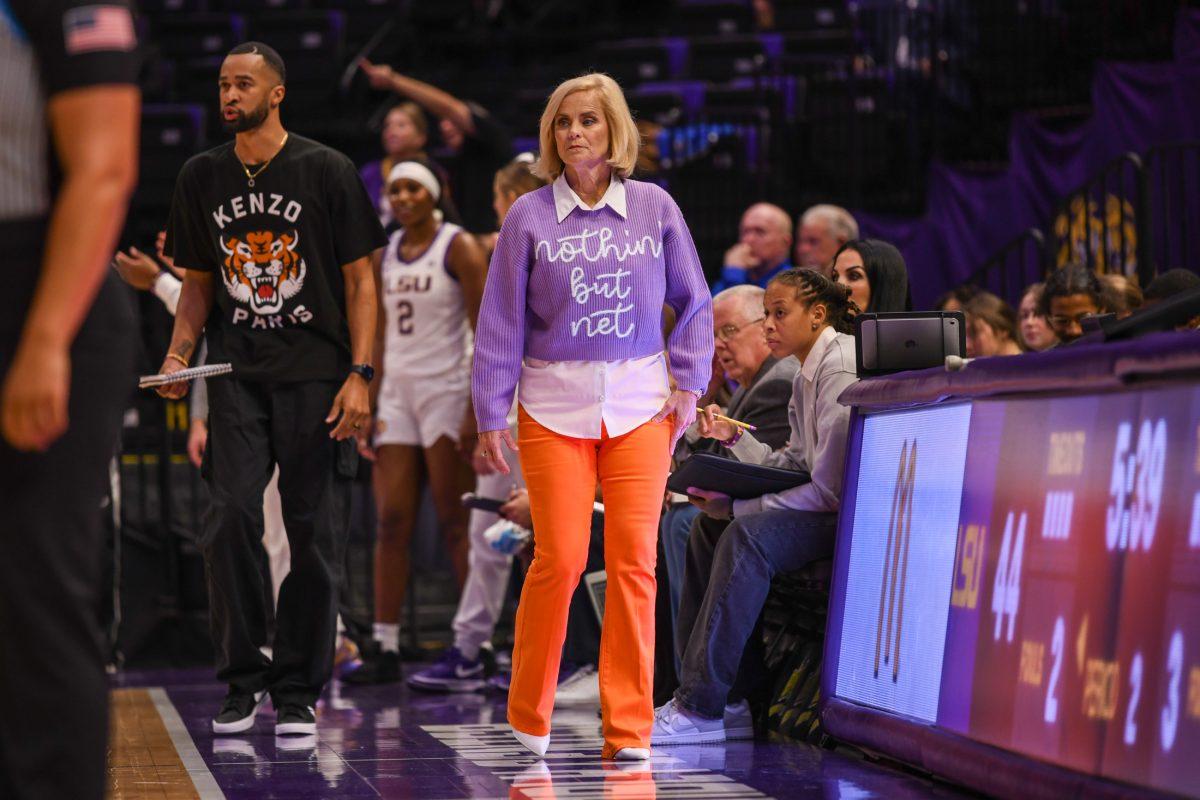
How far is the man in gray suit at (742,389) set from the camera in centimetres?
488

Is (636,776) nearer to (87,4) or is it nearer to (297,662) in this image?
(297,662)

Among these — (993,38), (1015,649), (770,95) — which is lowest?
(1015,649)

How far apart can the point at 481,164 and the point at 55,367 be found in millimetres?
6363

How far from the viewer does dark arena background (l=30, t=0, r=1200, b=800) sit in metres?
2.93

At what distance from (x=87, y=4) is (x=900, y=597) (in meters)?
2.46

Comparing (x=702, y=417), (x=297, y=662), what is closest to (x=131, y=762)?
(x=297, y=662)

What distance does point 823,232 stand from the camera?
665cm

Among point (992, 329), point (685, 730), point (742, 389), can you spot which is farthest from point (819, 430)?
point (992, 329)

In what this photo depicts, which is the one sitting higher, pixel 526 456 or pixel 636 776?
pixel 526 456

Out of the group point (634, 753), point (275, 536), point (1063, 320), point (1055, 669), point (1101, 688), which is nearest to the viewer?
point (1101, 688)

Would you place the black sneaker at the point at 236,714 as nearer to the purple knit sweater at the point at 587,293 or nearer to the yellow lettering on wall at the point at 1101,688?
the purple knit sweater at the point at 587,293

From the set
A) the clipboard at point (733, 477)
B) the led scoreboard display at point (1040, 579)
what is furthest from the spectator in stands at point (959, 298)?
the led scoreboard display at point (1040, 579)

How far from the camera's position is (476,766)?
3949 millimetres

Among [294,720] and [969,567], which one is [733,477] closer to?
[969,567]
